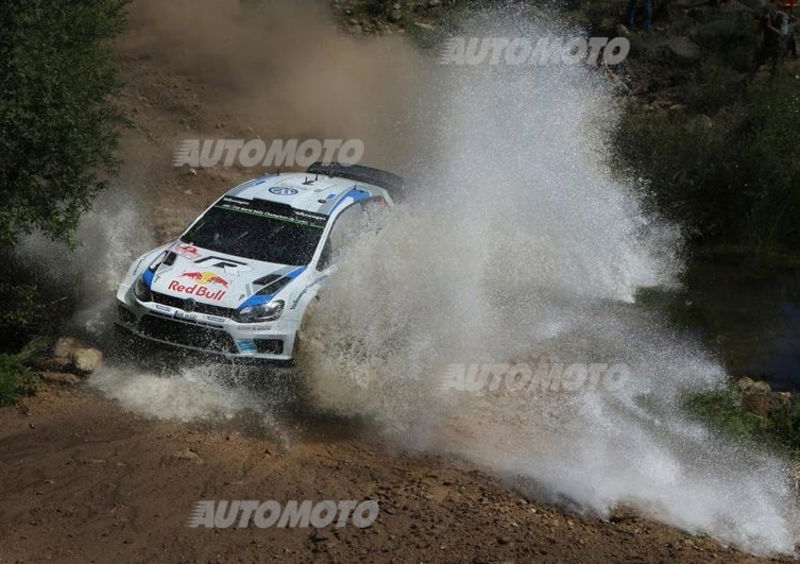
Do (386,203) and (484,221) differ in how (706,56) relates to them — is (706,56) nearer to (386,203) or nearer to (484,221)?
(484,221)

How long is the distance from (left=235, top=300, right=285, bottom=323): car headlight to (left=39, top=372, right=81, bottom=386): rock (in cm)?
190

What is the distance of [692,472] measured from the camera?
28.9ft

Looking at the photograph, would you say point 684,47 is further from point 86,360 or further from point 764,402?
point 86,360

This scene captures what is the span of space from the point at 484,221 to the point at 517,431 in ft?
14.2

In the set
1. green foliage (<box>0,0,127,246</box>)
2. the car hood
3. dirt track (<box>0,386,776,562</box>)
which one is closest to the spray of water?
dirt track (<box>0,386,776,562</box>)

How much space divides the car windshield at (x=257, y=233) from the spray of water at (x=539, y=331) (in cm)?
49

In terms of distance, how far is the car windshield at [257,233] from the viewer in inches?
394

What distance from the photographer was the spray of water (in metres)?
8.59

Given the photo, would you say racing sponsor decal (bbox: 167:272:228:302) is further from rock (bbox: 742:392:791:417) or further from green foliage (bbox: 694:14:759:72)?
green foliage (bbox: 694:14:759:72)

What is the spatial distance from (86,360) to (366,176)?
13.7 ft

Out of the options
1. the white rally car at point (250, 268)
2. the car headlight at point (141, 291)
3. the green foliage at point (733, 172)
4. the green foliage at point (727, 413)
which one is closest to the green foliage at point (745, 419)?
the green foliage at point (727, 413)

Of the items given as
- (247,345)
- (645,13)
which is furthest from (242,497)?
(645,13)

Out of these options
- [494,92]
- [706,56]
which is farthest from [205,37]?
[706,56]

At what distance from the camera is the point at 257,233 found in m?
10.3
